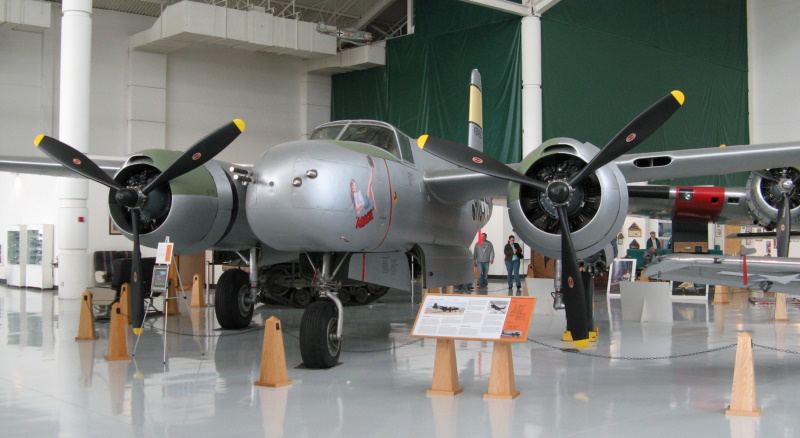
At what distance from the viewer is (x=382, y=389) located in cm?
720

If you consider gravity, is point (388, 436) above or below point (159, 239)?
below

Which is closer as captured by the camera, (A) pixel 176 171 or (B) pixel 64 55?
(A) pixel 176 171

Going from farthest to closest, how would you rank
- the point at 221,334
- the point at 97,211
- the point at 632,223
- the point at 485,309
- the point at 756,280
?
the point at 632,223
the point at 97,211
the point at 221,334
the point at 756,280
the point at 485,309

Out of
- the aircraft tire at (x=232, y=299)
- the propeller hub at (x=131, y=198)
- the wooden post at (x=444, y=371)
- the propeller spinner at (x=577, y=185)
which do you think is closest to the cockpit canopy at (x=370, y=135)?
the propeller spinner at (x=577, y=185)

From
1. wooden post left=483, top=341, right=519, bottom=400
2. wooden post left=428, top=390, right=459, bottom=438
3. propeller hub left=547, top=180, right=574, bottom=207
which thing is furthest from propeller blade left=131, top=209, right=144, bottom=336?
propeller hub left=547, top=180, right=574, bottom=207

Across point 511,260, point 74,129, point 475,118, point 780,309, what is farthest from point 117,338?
point 511,260

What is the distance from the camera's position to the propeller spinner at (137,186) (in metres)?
8.72

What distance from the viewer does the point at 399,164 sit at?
9.27 meters

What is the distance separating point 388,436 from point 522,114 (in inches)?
729

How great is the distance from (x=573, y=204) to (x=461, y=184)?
2176 mm

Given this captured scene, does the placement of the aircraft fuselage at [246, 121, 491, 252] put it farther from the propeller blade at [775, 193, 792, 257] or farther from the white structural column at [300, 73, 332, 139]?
the white structural column at [300, 73, 332, 139]

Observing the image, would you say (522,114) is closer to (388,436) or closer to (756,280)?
(756,280)

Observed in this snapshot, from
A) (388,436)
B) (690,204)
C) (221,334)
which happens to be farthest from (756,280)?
(221,334)

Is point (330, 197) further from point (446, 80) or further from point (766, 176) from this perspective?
point (446, 80)
